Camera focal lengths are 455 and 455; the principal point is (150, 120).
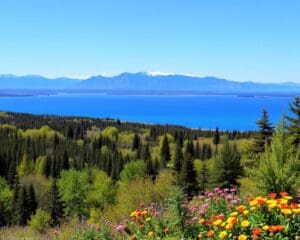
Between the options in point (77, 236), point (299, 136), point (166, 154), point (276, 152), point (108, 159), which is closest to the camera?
point (77, 236)

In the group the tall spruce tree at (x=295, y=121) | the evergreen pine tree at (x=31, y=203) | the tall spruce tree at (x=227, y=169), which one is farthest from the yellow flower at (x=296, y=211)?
the evergreen pine tree at (x=31, y=203)

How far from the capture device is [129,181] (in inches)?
2945

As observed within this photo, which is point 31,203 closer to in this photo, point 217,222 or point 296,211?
point 217,222

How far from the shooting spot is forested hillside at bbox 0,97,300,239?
32.8ft

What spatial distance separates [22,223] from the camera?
3039 inches

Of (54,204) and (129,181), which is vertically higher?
(129,181)

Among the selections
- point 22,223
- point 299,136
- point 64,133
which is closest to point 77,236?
point 299,136

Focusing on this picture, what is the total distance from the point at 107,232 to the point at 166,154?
120165mm

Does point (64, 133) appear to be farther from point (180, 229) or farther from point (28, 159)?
point (180, 229)

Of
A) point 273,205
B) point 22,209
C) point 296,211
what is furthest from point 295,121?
point 22,209

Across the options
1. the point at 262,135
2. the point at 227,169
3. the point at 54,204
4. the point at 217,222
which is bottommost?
the point at 54,204

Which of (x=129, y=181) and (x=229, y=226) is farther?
(x=129, y=181)

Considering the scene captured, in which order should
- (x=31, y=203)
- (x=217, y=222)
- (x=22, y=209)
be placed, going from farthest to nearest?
1. (x=31, y=203)
2. (x=22, y=209)
3. (x=217, y=222)

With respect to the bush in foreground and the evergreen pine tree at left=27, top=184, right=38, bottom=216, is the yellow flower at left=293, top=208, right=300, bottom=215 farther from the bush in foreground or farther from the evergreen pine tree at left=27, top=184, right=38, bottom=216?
the evergreen pine tree at left=27, top=184, right=38, bottom=216
